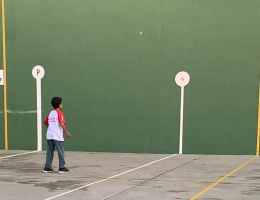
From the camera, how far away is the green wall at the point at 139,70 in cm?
1092

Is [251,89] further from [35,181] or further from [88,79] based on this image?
[35,181]

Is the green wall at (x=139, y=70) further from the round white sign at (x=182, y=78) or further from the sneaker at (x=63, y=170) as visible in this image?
the sneaker at (x=63, y=170)

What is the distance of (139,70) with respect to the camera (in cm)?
1132

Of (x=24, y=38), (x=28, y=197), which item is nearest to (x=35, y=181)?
(x=28, y=197)

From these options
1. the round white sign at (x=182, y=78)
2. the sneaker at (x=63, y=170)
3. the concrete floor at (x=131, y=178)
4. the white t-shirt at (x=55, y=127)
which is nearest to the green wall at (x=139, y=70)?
the round white sign at (x=182, y=78)

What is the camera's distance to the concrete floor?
6.56 m

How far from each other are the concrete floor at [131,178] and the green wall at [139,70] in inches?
29.0

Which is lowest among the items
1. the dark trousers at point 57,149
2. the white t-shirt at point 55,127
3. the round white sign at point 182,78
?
the dark trousers at point 57,149

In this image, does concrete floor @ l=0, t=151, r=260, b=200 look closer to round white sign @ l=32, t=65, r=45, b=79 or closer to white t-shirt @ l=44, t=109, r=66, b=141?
white t-shirt @ l=44, t=109, r=66, b=141

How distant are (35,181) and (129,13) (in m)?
5.54

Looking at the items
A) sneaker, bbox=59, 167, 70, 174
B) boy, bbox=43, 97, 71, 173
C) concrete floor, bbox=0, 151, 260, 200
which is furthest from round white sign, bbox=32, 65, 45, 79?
sneaker, bbox=59, 167, 70, 174

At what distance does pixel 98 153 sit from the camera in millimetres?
11461

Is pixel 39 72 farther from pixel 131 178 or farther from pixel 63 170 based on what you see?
pixel 131 178

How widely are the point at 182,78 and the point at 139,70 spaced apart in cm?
117
